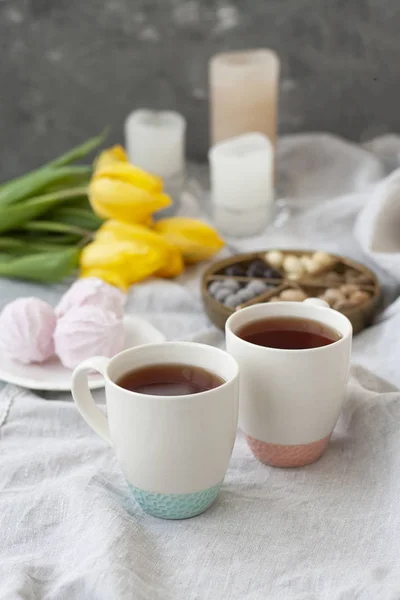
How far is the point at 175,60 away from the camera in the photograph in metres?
1.64

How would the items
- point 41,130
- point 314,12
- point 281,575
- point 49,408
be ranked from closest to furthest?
point 281,575 < point 49,408 < point 314,12 < point 41,130

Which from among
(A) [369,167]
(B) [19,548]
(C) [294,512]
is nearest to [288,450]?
(C) [294,512]

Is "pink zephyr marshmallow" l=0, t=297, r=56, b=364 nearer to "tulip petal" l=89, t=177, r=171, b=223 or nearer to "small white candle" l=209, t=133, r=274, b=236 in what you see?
"tulip petal" l=89, t=177, r=171, b=223

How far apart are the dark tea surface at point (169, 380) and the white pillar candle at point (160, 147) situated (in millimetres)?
778

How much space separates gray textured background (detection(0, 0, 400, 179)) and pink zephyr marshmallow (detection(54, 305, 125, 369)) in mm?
883

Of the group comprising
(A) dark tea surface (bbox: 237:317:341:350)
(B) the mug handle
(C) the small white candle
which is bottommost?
(C) the small white candle

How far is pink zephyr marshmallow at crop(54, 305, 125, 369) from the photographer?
0.86m

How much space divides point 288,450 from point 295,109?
1.09 meters

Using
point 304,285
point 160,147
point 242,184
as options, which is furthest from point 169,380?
point 160,147

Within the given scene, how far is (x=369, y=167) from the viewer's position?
1.44 m

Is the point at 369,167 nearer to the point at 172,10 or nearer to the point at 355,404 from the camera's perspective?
the point at 172,10

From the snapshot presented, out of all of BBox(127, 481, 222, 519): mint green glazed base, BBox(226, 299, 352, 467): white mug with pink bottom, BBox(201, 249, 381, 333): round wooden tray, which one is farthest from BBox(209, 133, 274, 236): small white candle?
BBox(127, 481, 222, 519): mint green glazed base

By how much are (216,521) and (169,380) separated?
111mm

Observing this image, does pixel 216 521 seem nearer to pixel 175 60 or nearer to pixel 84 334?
pixel 84 334
